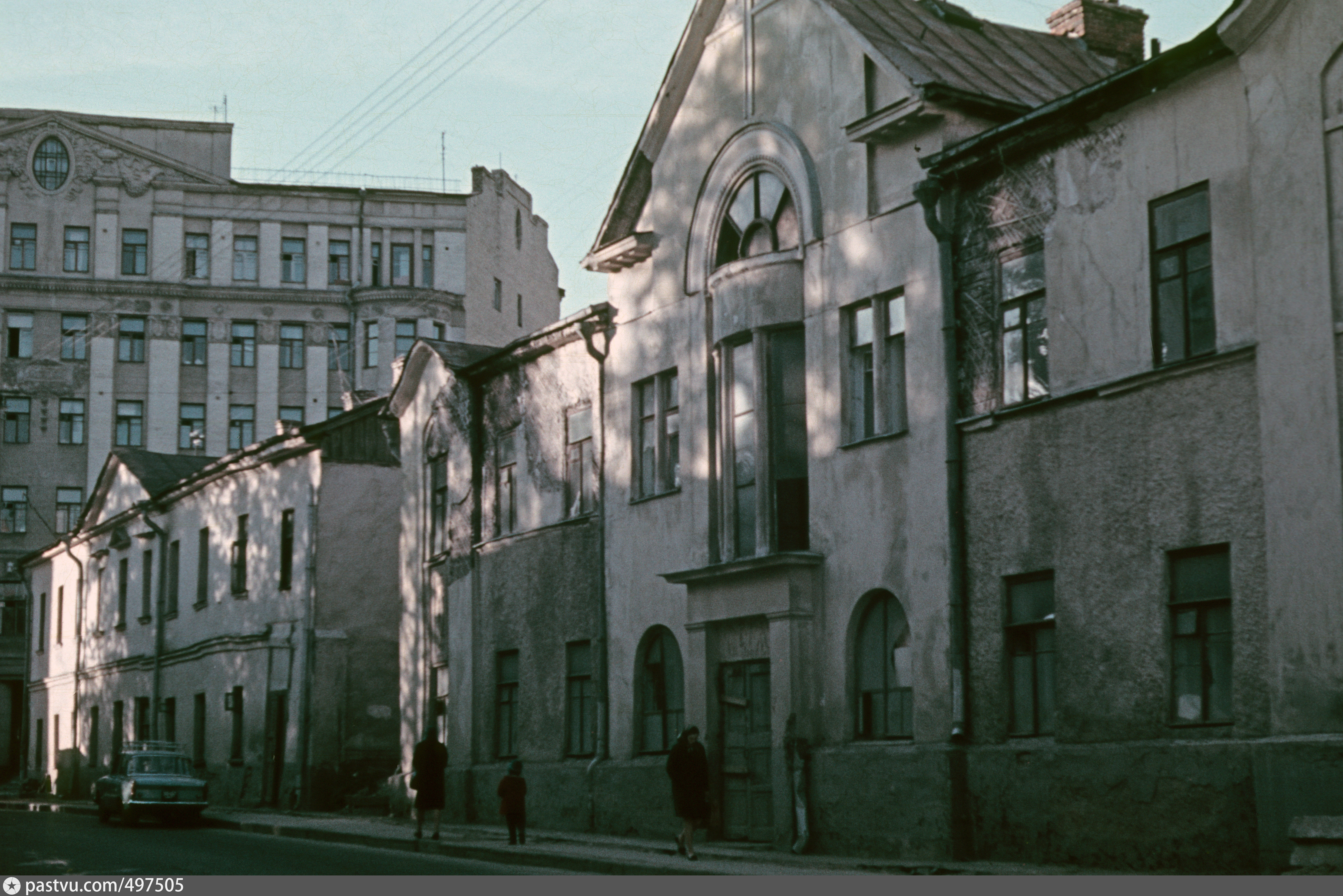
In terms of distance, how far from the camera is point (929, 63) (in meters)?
21.4

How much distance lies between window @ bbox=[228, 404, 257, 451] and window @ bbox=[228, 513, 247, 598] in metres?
25.1

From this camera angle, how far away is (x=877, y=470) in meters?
21.1

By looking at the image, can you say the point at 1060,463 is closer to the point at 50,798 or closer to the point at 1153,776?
the point at 1153,776

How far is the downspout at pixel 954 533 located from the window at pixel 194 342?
1951 inches

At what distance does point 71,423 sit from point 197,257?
755cm

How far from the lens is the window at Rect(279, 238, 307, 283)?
217 ft

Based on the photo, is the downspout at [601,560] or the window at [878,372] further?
the downspout at [601,560]

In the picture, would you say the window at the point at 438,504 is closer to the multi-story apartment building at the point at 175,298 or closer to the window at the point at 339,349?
the multi-story apartment building at the point at 175,298

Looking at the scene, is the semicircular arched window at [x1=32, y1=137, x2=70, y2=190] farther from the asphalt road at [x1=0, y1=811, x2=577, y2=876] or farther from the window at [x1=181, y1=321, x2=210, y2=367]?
the asphalt road at [x1=0, y1=811, x2=577, y2=876]

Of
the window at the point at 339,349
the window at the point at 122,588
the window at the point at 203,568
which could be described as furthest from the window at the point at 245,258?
the window at the point at 203,568

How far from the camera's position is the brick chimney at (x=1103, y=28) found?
2603 cm

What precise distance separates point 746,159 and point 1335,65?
947 cm

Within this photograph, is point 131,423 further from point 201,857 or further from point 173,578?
point 201,857

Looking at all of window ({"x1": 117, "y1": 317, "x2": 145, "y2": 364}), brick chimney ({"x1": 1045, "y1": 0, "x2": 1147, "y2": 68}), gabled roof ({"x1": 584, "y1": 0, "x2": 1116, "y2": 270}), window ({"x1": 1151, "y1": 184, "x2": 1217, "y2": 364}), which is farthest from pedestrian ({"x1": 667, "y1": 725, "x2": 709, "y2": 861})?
window ({"x1": 117, "y1": 317, "x2": 145, "y2": 364})
